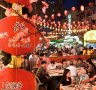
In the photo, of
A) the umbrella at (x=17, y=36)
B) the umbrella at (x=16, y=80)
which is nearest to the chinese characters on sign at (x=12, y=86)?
the umbrella at (x=16, y=80)

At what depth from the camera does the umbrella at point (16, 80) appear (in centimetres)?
288

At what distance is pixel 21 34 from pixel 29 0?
1.31 ft

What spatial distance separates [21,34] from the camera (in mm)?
2963

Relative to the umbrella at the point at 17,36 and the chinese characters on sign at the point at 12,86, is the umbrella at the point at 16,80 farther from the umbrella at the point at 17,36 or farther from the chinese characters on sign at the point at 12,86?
the umbrella at the point at 17,36

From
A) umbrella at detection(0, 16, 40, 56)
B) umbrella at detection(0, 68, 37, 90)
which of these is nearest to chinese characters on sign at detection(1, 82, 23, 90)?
umbrella at detection(0, 68, 37, 90)

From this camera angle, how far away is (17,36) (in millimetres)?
2941

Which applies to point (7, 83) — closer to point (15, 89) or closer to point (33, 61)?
point (15, 89)

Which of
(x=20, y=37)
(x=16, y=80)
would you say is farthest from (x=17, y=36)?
(x=16, y=80)

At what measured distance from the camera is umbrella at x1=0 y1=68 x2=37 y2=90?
9.45ft

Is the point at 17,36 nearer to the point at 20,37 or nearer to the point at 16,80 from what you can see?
the point at 20,37

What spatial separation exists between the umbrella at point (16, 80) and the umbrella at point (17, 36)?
20cm

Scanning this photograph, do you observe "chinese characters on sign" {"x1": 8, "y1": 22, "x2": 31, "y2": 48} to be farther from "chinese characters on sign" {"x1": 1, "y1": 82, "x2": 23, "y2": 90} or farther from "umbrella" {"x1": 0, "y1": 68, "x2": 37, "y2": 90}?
"chinese characters on sign" {"x1": 1, "y1": 82, "x2": 23, "y2": 90}

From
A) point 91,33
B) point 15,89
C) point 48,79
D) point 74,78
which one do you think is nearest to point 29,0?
point 15,89

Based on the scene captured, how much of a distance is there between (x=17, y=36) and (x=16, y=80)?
465 mm
